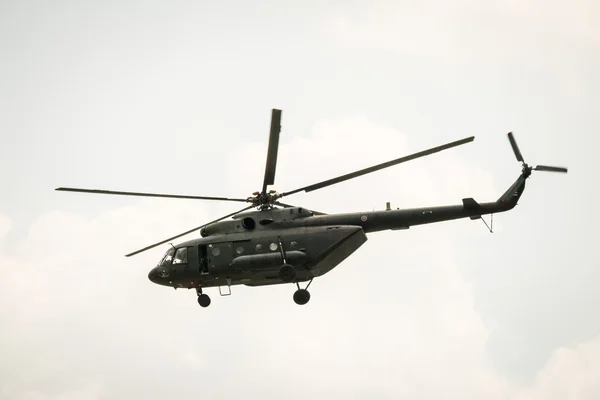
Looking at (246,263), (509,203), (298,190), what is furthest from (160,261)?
(509,203)

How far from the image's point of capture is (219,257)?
3494 cm

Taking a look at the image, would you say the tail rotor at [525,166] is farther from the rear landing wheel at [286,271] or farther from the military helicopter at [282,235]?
the rear landing wheel at [286,271]

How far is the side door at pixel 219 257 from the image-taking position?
34.8 metres

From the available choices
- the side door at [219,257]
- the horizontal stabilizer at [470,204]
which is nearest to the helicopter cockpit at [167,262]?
the side door at [219,257]

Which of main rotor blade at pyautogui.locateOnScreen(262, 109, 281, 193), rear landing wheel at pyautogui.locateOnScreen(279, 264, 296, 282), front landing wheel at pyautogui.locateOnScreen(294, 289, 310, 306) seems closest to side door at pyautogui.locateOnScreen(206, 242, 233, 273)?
rear landing wheel at pyautogui.locateOnScreen(279, 264, 296, 282)

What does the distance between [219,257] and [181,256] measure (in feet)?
6.05

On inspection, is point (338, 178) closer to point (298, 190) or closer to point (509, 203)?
point (298, 190)

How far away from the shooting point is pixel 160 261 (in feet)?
120

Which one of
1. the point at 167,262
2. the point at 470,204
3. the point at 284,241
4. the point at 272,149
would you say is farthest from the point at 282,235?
the point at 470,204

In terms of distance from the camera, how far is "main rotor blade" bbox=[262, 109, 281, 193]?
31375 millimetres

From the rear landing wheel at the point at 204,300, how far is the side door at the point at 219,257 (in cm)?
150

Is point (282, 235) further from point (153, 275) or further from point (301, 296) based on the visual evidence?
point (153, 275)

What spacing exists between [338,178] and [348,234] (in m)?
2.24

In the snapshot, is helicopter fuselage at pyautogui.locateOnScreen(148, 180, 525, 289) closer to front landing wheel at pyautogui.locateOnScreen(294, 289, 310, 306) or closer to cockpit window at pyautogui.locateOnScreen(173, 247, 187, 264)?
cockpit window at pyautogui.locateOnScreen(173, 247, 187, 264)
